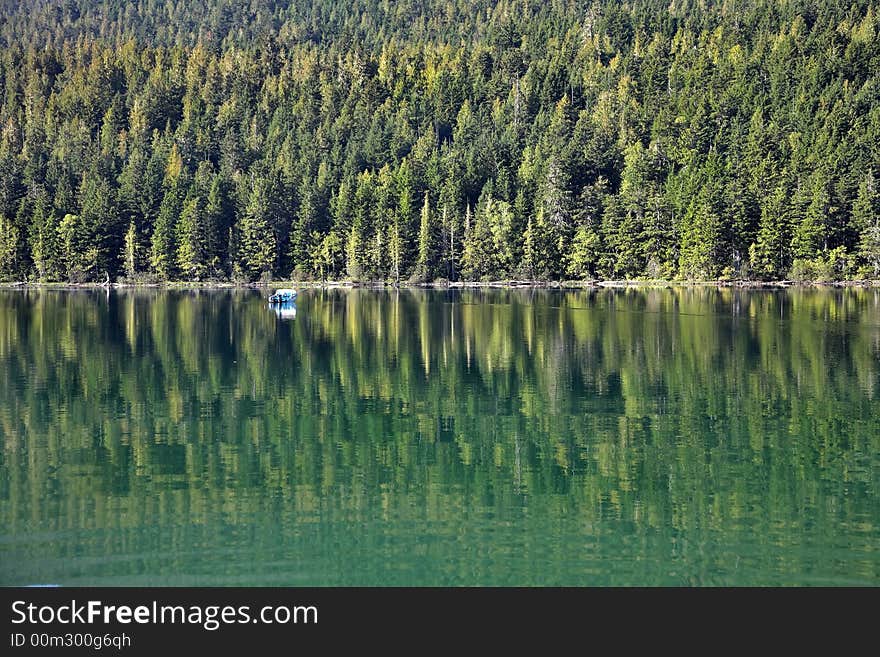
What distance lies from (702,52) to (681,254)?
67.4 m

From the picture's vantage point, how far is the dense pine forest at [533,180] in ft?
398

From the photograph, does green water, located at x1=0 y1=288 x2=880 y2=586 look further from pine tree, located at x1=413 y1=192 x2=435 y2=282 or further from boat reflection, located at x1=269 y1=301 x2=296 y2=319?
pine tree, located at x1=413 y1=192 x2=435 y2=282

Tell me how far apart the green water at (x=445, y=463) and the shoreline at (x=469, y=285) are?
66.5 metres

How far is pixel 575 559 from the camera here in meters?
17.1

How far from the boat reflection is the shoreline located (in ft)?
132

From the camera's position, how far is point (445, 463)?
78.0 ft

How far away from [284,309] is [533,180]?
71.3 meters

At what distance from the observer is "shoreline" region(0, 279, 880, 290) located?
4441 inches

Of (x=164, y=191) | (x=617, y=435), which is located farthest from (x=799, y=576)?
(x=164, y=191)

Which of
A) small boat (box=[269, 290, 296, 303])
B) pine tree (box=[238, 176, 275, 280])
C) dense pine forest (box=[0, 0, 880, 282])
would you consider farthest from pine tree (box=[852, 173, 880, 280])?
pine tree (box=[238, 176, 275, 280])

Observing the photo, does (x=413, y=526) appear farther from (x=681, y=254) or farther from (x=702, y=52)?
(x=702, y=52)

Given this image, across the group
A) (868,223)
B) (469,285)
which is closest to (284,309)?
(469,285)
